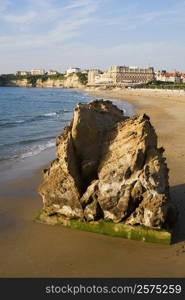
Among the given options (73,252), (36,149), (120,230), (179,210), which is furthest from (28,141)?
(73,252)

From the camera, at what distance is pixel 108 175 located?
28.8ft

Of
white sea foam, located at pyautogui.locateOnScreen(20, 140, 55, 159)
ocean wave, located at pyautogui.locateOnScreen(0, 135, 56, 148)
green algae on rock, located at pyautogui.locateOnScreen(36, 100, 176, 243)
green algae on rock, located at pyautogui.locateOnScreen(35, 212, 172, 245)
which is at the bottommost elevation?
green algae on rock, located at pyautogui.locateOnScreen(35, 212, 172, 245)

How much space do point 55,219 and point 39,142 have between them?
49.0 feet

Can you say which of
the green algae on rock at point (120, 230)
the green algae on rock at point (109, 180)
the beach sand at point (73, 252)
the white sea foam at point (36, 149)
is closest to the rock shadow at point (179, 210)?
the beach sand at point (73, 252)

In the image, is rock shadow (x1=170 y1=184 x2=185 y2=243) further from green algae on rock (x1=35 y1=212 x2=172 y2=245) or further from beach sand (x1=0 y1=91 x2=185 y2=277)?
green algae on rock (x1=35 y1=212 x2=172 y2=245)

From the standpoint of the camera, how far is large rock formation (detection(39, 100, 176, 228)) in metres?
8.44

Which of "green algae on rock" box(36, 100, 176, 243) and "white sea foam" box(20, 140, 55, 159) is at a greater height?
"green algae on rock" box(36, 100, 176, 243)

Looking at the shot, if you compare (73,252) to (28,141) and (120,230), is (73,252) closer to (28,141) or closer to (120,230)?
(120,230)

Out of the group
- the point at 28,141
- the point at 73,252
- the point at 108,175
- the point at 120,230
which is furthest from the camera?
the point at 28,141

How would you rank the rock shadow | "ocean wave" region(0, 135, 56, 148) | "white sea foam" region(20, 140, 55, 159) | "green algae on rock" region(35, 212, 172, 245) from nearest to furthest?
"green algae on rock" region(35, 212, 172, 245), the rock shadow, "white sea foam" region(20, 140, 55, 159), "ocean wave" region(0, 135, 56, 148)

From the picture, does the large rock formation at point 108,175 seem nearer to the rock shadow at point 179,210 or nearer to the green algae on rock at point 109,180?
the green algae on rock at point 109,180

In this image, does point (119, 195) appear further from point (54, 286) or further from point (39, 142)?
point (39, 142)

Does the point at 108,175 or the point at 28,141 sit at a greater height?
the point at 108,175

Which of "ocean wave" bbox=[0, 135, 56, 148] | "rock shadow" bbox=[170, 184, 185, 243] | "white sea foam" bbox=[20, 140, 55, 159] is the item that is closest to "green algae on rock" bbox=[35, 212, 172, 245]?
"rock shadow" bbox=[170, 184, 185, 243]
